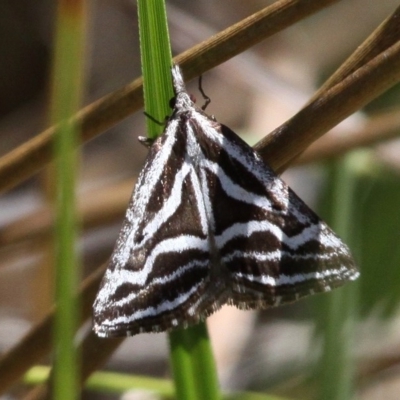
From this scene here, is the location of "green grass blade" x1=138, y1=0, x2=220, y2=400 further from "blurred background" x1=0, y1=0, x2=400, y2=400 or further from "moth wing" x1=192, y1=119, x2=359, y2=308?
"blurred background" x1=0, y1=0, x2=400, y2=400

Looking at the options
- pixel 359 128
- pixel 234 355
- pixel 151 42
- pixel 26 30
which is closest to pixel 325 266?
pixel 151 42

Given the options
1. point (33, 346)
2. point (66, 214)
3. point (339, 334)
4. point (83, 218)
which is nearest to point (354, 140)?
point (339, 334)

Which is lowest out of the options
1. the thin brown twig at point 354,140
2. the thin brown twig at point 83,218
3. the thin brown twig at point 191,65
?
the thin brown twig at point 191,65

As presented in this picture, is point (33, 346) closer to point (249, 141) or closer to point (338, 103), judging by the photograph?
point (338, 103)

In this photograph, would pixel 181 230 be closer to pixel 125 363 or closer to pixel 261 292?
pixel 261 292

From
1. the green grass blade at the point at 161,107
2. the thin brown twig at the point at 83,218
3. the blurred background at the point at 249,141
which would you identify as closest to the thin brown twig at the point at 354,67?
the green grass blade at the point at 161,107

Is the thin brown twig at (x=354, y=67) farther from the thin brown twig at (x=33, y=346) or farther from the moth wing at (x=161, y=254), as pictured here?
the thin brown twig at (x=33, y=346)

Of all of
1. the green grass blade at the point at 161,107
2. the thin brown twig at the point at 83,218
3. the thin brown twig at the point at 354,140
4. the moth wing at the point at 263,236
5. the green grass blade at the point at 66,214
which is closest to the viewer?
the green grass blade at the point at 66,214
